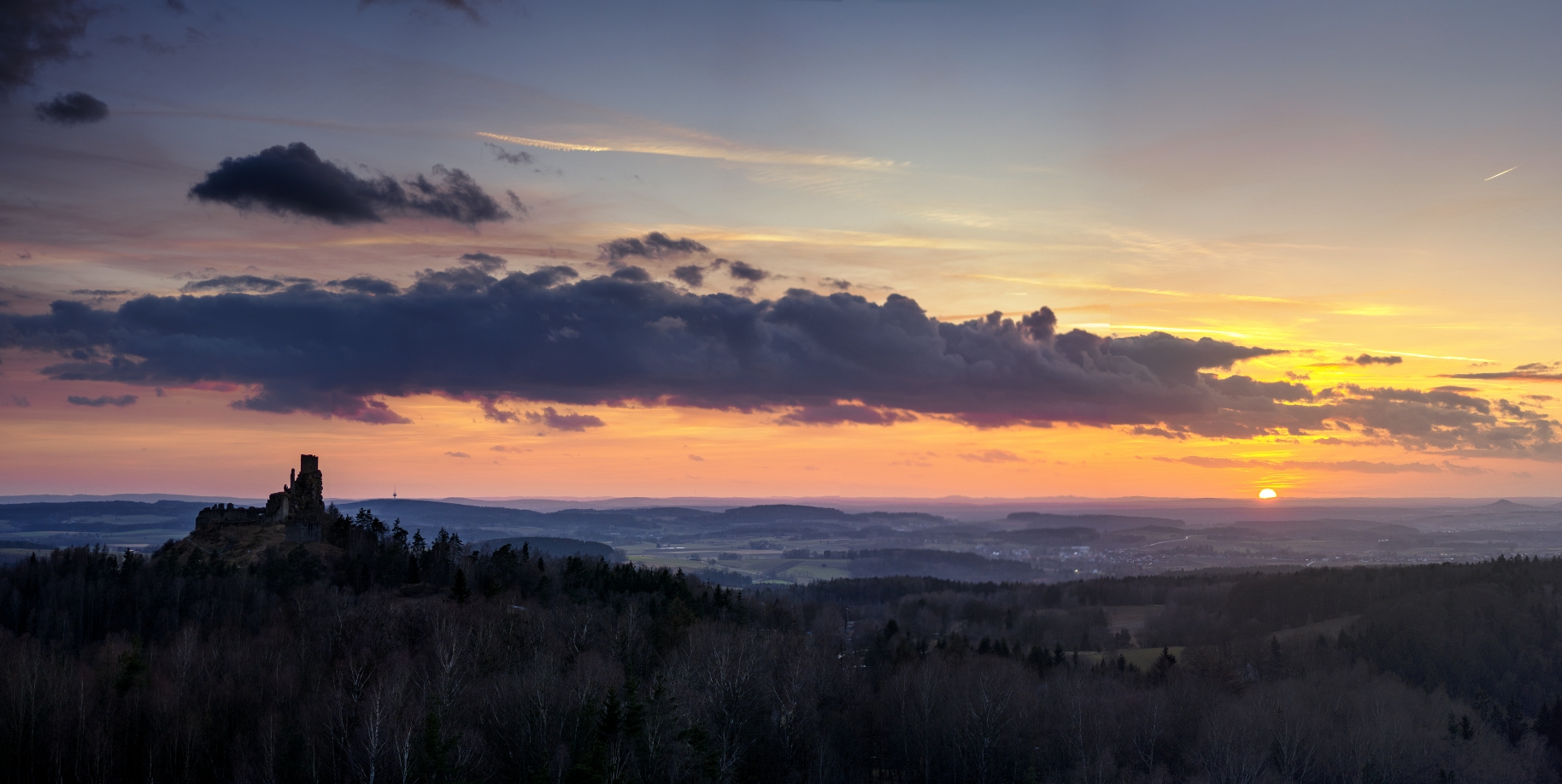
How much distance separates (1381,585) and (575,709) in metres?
170

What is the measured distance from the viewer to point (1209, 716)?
296ft

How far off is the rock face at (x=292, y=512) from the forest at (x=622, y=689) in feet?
22.1

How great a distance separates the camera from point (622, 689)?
7219cm

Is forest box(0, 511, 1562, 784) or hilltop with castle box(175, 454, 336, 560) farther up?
hilltop with castle box(175, 454, 336, 560)

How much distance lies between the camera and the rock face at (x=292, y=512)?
131 metres

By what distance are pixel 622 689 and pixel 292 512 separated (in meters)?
80.5

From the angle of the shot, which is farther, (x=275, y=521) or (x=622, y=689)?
(x=275, y=521)

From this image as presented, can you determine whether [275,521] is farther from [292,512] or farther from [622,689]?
[622,689]

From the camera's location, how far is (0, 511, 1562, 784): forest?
6147 centimetres

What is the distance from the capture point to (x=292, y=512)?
13288cm

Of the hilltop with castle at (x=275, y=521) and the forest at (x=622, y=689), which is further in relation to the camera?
the hilltop with castle at (x=275, y=521)

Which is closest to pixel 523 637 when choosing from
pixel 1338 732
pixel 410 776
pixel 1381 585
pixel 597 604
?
pixel 597 604

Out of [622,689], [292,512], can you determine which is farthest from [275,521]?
[622,689]

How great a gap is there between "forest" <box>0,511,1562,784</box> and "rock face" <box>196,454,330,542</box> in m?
6.73
